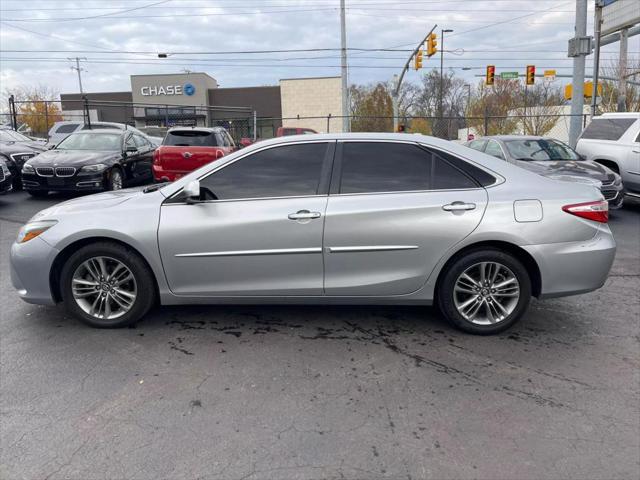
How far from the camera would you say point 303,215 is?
3.99 m

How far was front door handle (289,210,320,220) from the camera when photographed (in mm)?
3990

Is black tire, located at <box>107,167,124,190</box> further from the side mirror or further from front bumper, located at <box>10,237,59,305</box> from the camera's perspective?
the side mirror

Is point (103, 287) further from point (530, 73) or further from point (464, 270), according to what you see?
point (530, 73)

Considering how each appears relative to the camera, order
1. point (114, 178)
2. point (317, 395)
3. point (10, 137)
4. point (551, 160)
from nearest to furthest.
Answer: point (317, 395) < point (551, 160) < point (114, 178) < point (10, 137)

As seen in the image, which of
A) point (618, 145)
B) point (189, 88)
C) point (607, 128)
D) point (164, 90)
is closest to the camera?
point (618, 145)

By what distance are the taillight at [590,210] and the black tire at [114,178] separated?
30.4 ft

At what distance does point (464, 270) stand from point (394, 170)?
3.26 feet

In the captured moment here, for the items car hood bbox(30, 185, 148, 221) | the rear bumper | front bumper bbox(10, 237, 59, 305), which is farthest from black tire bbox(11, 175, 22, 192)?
the rear bumper

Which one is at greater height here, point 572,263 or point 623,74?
point 623,74

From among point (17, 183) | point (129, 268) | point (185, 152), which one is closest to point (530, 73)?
point (185, 152)

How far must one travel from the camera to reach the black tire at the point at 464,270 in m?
4.08

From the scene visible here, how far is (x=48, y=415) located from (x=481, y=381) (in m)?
2.74

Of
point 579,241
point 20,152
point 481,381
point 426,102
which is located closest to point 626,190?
point 579,241

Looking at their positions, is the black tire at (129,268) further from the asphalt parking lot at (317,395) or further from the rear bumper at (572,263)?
the rear bumper at (572,263)
